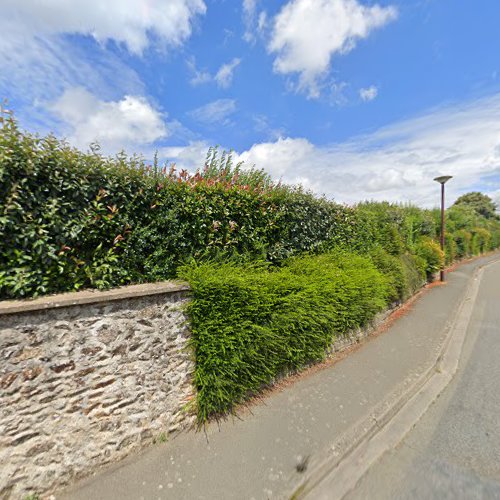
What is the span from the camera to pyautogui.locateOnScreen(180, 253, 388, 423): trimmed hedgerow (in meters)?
3.11

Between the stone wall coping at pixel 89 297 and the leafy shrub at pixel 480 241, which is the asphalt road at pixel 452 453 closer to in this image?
the stone wall coping at pixel 89 297

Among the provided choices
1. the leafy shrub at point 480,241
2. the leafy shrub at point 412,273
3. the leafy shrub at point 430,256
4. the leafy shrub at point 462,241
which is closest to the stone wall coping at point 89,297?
the leafy shrub at point 412,273

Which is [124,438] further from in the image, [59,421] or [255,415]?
[255,415]

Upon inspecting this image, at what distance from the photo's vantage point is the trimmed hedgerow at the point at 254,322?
3113 mm

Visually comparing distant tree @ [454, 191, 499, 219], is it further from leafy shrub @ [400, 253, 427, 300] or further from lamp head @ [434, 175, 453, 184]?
leafy shrub @ [400, 253, 427, 300]

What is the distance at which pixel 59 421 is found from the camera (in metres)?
2.35

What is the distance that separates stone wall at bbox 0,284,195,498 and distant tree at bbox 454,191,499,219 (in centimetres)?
4581

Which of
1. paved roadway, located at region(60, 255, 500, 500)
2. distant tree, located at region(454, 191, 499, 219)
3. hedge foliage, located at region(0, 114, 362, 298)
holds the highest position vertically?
distant tree, located at region(454, 191, 499, 219)

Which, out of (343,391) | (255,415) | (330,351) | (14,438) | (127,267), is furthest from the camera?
(330,351)

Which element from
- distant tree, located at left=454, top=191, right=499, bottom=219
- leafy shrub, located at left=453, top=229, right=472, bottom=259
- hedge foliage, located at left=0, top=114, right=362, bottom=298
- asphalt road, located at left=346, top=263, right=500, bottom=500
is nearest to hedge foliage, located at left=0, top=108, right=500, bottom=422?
hedge foliage, located at left=0, top=114, right=362, bottom=298

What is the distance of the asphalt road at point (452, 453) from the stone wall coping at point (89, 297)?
278 cm

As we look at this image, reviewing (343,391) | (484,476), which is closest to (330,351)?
(343,391)

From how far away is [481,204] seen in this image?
36.4m

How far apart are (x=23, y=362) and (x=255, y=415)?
8.69 feet
